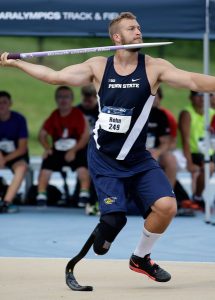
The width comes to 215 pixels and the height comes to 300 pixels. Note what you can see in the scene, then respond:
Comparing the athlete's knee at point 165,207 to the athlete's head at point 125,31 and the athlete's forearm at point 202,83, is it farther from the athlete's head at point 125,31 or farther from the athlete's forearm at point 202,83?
the athlete's head at point 125,31

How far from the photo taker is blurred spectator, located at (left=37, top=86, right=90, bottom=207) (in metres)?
14.0

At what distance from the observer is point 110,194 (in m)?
7.96

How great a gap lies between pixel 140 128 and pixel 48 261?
197 cm

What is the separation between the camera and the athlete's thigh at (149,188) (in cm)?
800

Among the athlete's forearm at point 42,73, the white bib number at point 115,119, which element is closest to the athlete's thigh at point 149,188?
the white bib number at point 115,119

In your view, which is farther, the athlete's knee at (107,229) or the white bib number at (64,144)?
the white bib number at (64,144)

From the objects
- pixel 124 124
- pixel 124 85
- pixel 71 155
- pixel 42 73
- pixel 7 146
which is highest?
pixel 42 73

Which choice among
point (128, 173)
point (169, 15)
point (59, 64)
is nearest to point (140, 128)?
point (128, 173)

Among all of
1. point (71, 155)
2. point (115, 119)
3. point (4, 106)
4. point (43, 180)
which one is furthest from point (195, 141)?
point (115, 119)

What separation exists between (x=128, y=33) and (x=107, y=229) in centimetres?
152

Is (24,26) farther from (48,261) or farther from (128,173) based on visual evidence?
(128,173)

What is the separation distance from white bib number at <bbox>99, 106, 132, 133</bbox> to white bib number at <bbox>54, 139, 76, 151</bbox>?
236 inches

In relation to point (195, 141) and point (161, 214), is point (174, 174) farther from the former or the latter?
point (161, 214)

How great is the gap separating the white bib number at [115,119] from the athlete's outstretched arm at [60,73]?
0.29 meters
